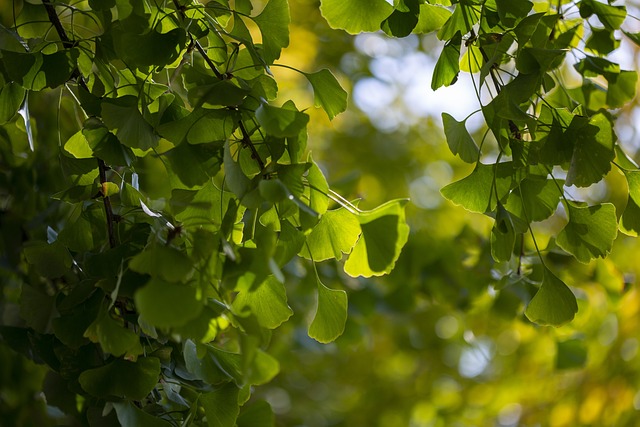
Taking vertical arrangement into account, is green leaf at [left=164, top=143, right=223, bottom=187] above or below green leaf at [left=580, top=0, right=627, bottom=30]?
below

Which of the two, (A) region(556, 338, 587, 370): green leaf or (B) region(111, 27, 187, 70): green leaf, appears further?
(A) region(556, 338, 587, 370): green leaf

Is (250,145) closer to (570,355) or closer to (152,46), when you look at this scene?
(152,46)

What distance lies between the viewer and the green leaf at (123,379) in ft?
1.11

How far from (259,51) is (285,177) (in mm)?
86

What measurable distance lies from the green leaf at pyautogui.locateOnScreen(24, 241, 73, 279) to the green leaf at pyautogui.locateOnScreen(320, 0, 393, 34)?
0.19 m

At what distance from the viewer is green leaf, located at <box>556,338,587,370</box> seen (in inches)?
26.6

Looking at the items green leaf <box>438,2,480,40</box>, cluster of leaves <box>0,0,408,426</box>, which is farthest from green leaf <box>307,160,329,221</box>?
green leaf <box>438,2,480,40</box>

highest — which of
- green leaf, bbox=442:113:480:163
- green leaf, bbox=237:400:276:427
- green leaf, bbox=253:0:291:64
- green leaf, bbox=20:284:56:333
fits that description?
green leaf, bbox=253:0:291:64

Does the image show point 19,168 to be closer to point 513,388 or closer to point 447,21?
point 447,21

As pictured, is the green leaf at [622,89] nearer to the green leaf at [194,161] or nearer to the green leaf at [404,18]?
the green leaf at [404,18]

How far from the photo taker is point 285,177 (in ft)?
0.98

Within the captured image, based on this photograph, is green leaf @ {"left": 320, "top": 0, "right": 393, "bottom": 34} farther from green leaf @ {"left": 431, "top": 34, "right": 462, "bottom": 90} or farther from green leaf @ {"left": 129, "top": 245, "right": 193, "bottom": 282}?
green leaf @ {"left": 129, "top": 245, "right": 193, "bottom": 282}

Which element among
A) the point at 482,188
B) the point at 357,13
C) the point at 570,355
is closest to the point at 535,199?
the point at 482,188

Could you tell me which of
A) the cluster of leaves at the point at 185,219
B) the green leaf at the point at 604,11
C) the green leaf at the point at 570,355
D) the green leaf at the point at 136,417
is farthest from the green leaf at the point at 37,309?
the green leaf at the point at 570,355
